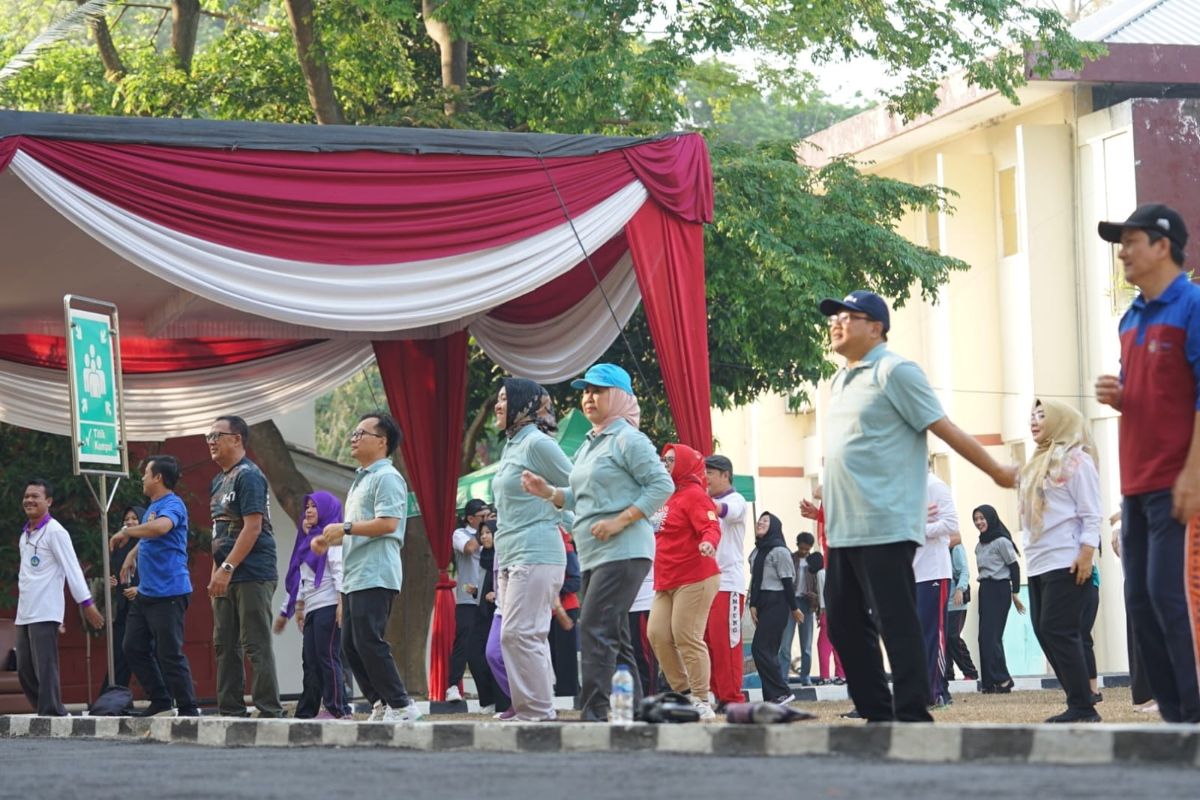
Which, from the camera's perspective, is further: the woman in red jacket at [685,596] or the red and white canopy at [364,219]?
the red and white canopy at [364,219]

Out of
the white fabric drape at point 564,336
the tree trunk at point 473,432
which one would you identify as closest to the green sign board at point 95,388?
the white fabric drape at point 564,336

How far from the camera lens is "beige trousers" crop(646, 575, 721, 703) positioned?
10727 millimetres

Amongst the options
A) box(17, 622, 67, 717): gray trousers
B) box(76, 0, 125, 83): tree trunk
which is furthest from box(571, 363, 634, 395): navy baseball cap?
box(76, 0, 125, 83): tree trunk

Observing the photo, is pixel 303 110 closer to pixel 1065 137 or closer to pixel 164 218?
pixel 164 218

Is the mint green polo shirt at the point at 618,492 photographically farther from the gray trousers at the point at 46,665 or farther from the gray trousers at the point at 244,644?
the gray trousers at the point at 46,665

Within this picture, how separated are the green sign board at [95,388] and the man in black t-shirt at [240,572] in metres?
0.90

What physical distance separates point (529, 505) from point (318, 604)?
3.21 meters

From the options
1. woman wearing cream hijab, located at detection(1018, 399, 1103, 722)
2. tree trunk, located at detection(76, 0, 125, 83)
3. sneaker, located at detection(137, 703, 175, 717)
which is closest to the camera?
woman wearing cream hijab, located at detection(1018, 399, 1103, 722)

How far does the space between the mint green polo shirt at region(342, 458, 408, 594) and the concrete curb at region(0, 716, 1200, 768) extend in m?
1.02

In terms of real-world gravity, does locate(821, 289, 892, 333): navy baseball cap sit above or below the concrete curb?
above

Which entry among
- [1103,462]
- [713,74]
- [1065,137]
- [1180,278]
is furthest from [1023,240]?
[1180,278]

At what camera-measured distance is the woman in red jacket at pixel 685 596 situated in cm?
1073

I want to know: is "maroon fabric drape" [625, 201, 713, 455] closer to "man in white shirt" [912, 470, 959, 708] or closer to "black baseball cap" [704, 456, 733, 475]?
"black baseball cap" [704, 456, 733, 475]

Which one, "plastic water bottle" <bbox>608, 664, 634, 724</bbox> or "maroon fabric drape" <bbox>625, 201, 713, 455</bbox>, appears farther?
"maroon fabric drape" <bbox>625, 201, 713, 455</bbox>
